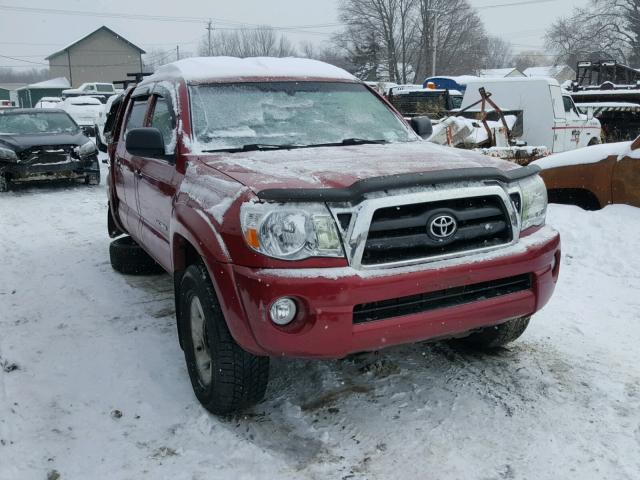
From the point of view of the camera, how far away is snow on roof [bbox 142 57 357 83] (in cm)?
417

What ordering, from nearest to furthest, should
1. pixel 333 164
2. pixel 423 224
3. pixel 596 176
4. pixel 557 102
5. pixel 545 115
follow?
pixel 423 224 → pixel 333 164 → pixel 596 176 → pixel 557 102 → pixel 545 115

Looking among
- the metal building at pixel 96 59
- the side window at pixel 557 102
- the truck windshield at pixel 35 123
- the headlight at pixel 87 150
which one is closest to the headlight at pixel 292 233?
the headlight at pixel 87 150

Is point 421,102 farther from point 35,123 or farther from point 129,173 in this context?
point 129,173

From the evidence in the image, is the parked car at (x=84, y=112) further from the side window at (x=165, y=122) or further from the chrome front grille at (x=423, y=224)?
the chrome front grille at (x=423, y=224)

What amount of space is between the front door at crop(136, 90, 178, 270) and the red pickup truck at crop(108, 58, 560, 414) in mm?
30

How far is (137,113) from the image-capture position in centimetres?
509

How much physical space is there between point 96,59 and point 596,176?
72.4 m

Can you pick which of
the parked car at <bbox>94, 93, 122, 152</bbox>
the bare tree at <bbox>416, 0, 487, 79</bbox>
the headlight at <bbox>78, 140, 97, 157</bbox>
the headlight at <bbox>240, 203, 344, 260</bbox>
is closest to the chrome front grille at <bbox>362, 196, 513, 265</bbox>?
the headlight at <bbox>240, 203, 344, 260</bbox>

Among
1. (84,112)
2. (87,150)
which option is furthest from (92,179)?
(84,112)

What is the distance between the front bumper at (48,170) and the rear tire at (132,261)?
569 centimetres

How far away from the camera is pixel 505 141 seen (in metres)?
12.5

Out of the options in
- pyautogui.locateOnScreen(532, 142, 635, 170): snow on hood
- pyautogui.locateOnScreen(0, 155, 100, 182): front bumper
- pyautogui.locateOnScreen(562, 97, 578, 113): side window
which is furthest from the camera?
pyautogui.locateOnScreen(562, 97, 578, 113): side window

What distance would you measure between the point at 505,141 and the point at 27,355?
10.7m

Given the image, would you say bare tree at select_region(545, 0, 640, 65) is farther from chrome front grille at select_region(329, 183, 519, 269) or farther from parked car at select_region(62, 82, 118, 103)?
chrome front grille at select_region(329, 183, 519, 269)
